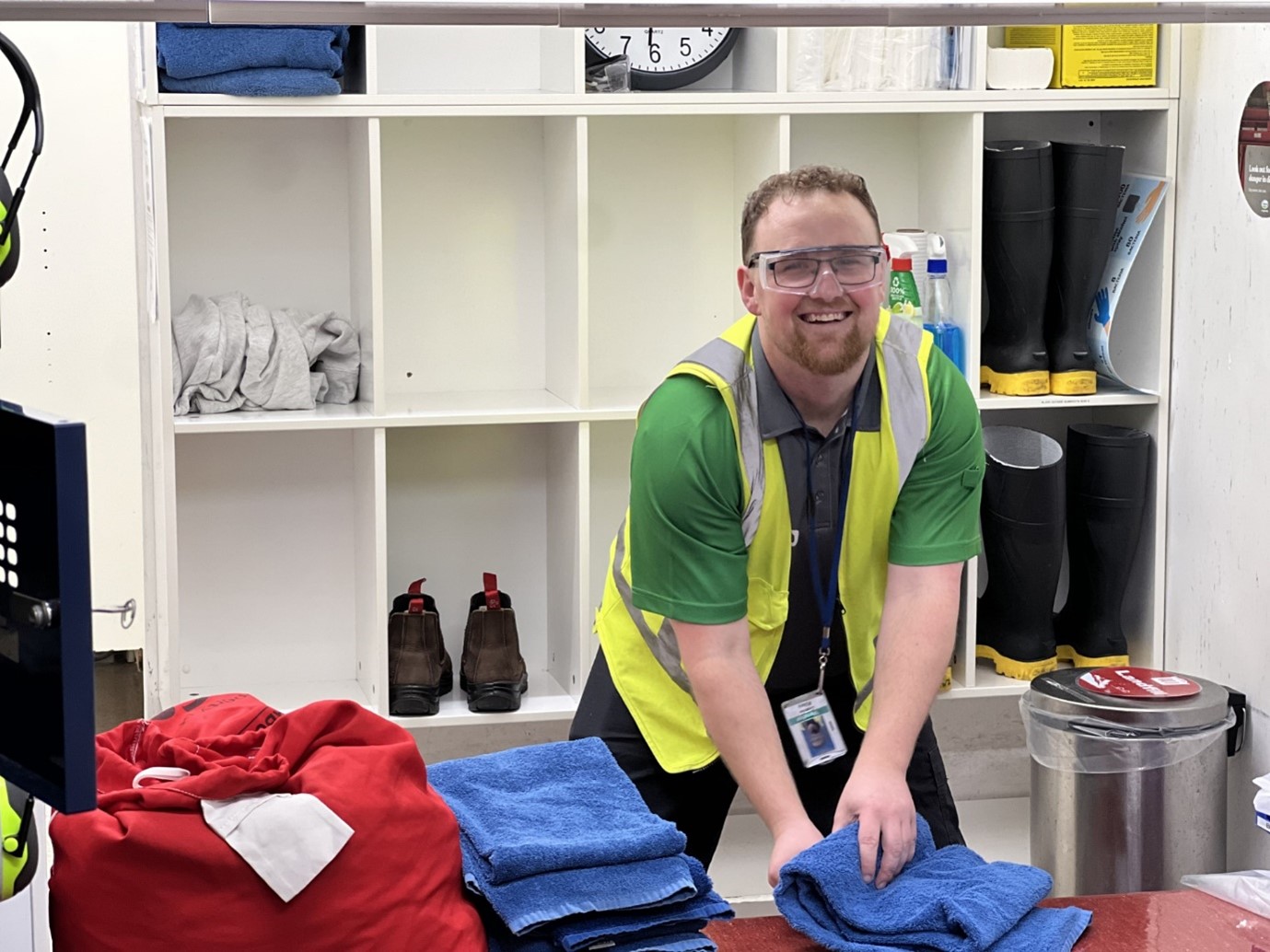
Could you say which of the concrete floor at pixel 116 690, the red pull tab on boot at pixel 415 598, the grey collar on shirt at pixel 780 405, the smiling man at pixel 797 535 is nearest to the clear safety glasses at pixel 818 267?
the smiling man at pixel 797 535

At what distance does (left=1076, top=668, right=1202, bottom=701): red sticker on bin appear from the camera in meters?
2.55

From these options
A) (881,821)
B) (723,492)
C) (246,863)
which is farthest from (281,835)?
(723,492)

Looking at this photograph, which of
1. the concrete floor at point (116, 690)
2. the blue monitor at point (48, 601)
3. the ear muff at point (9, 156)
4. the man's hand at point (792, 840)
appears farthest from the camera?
the concrete floor at point (116, 690)

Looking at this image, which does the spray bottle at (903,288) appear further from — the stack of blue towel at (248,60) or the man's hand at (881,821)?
the man's hand at (881,821)

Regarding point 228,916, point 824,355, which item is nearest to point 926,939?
point 228,916

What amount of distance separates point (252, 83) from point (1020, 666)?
5.71 ft

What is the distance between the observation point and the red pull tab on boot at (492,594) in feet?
9.38

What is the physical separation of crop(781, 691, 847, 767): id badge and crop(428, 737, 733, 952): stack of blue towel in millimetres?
749

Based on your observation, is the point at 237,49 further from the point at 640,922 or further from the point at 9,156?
the point at 640,922

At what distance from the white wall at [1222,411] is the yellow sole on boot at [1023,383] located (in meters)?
0.26

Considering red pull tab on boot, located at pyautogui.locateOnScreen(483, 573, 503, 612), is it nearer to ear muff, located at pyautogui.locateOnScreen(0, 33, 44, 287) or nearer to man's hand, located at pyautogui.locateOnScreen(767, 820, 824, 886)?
man's hand, located at pyautogui.locateOnScreen(767, 820, 824, 886)

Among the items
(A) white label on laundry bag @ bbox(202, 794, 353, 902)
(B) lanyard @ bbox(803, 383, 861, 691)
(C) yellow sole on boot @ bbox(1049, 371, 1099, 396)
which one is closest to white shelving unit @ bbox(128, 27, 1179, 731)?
(C) yellow sole on boot @ bbox(1049, 371, 1099, 396)

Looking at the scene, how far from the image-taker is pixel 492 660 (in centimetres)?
281

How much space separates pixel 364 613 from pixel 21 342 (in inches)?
62.7
